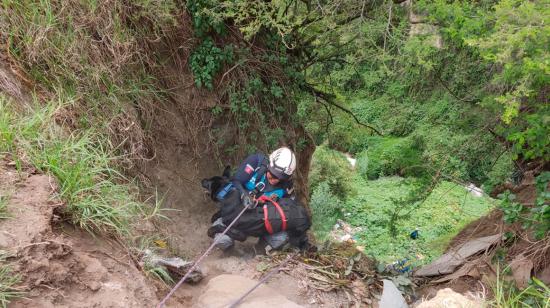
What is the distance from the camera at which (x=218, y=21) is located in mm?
5707

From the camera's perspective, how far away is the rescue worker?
540cm

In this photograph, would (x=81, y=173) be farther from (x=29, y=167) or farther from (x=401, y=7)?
(x=401, y=7)

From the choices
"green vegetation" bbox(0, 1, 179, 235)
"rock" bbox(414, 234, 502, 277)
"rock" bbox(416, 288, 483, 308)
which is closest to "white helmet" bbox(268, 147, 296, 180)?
"green vegetation" bbox(0, 1, 179, 235)

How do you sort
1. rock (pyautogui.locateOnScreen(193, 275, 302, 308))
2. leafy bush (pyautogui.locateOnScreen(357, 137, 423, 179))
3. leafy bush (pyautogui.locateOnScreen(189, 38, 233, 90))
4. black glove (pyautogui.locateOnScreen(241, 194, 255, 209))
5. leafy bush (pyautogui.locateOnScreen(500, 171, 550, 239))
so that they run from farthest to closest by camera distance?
leafy bush (pyautogui.locateOnScreen(357, 137, 423, 179))
leafy bush (pyautogui.locateOnScreen(189, 38, 233, 90))
black glove (pyautogui.locateOnScreen(241, 194, 255, 209))
leafy bush (pyautogui.locateOnScreen(500, 171, 550, 239))
rock (pyautogui.locateOnScreen(193, 275, 302, 308))

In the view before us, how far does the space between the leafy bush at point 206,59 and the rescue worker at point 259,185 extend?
1412 mm

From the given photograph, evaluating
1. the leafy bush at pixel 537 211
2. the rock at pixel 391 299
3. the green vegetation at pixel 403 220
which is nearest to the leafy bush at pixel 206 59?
the rock at pixel 391 299

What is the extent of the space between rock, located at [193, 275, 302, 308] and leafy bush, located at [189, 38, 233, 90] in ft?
9.38

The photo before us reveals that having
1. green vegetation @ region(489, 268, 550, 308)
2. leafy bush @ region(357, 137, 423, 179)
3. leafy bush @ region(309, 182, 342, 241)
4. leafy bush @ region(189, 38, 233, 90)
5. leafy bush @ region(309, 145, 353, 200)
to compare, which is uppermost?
leafy bush @ region(189, 38, 233, 90)

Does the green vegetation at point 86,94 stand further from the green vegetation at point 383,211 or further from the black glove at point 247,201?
the green vegetation at point 383,211

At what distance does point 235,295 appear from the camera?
423 centimetres

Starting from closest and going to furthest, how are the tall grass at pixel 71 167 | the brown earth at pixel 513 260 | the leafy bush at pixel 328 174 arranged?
the tall grass at pixel 71 167
the brown earth at pixel 513 260
the leafy bush at pixel 328 174

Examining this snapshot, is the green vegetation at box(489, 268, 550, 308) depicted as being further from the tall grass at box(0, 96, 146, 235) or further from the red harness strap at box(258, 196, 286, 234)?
the tall grass at box(0, 96, 146, 235)

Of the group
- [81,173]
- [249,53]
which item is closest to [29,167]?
[81,173]

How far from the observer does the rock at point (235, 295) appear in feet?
13.3
